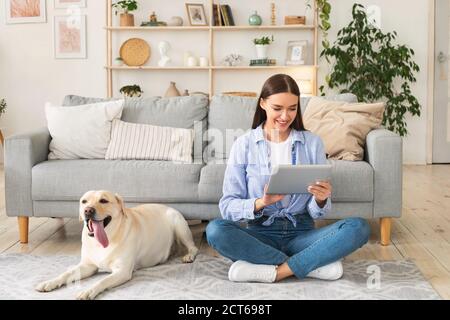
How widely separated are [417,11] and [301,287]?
456 cm

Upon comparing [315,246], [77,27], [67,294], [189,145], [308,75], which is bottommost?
[67,294]

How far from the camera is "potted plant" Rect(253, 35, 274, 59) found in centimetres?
624

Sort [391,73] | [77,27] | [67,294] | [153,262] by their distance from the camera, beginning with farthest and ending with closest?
[77,27]
[391,73]
[153,262]
[67,294]

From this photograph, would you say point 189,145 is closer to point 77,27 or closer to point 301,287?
point 301,287

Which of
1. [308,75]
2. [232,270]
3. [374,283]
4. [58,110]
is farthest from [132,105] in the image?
[308,75]

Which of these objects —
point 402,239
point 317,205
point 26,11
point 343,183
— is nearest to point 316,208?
point 317,205

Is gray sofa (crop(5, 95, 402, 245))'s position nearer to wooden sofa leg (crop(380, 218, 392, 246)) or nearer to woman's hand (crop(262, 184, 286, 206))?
wooden sofa leg (crop(380, 218, 392, 246))

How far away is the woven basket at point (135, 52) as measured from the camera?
255 inches

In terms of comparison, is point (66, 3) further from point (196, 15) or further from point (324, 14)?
point (324, 14)

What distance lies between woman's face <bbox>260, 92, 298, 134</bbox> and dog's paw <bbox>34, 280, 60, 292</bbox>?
1087 millimetres

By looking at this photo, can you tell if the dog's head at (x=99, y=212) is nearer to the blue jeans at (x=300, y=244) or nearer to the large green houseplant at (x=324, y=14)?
the blue jeans at (x=300, y=244)

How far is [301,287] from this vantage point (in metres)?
2.56

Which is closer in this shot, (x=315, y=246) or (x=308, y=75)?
(x=315, y=246)

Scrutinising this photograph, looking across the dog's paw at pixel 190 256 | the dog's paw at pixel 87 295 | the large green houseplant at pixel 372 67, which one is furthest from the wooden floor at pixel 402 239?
the large green houseplant at pixel 372 67
